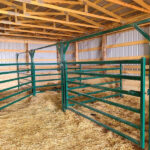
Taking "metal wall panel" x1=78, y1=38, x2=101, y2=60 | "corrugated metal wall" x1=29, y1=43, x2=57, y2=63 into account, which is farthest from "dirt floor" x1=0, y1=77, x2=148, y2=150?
"corrugated metal wall" x1=29, y1=43, x2=57, y2=63

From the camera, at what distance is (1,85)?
21.6 feet

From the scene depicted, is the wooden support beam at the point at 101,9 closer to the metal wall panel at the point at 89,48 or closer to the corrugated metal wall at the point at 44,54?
the metal wall panel at the point at 89,48

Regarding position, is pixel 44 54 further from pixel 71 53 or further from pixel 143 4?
pixel 143 4

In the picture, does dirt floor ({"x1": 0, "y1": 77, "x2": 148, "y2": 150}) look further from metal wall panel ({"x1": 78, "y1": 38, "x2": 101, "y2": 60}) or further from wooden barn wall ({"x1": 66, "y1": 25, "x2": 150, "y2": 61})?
metal wall panel ({"x1": 78, "y1": 38, "x2": 101, "y2": 60})

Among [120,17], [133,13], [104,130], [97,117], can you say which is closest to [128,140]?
[104,130]

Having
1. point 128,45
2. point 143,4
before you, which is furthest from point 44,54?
point 143,4

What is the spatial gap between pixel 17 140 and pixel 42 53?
736 cm

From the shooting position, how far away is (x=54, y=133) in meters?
2.29

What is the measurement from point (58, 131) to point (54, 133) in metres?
0.09

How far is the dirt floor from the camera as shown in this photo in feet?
6.36

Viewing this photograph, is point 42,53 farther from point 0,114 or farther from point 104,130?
point 104,130

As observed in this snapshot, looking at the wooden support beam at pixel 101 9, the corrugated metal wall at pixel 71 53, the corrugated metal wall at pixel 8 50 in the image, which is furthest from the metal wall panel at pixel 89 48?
the corrugated metal wall at pixel 8 50

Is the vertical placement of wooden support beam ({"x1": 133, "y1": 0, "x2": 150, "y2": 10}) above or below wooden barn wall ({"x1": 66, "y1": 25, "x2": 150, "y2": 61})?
above

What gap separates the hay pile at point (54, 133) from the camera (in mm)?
1929
